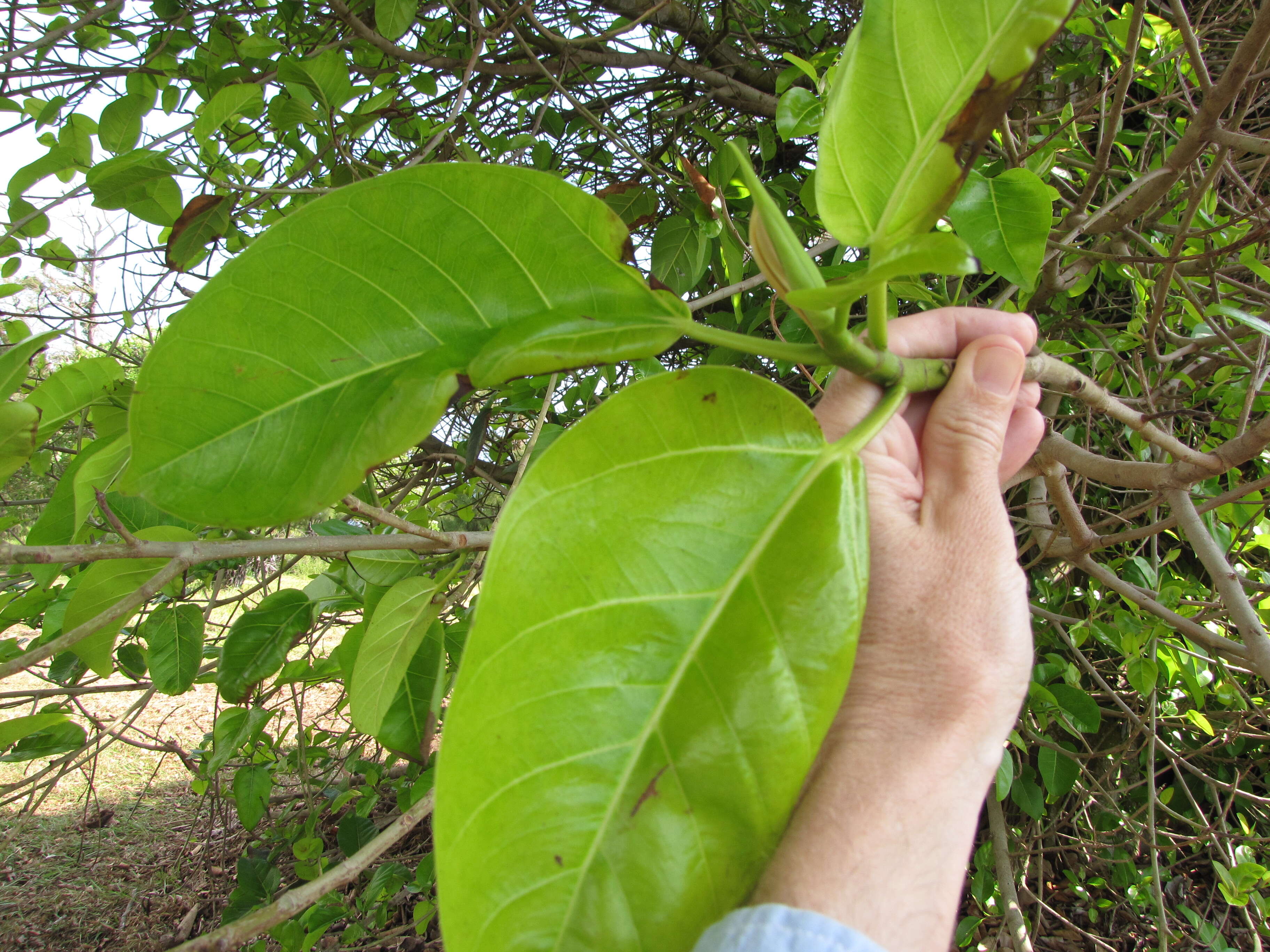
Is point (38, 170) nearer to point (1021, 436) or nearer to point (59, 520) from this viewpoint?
point (59, 520)

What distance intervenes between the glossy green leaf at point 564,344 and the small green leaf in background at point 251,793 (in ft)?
4.73

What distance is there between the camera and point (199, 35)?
72.0 inches

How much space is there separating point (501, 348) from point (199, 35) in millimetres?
2014

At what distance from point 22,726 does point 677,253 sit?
124 centimetres

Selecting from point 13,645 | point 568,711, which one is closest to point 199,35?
point 13,645

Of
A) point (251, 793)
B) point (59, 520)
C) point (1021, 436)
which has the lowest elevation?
point (251, 793)

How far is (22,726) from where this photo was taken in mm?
818

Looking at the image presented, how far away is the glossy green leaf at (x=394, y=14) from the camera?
1.40 m

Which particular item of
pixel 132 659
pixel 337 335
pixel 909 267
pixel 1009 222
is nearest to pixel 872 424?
pixel 909 267

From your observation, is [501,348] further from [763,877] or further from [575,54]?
[575,54]

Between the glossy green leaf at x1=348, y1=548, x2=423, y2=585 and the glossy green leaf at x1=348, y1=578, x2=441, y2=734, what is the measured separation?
5.4 inches

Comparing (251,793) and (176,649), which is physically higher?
(176,649)

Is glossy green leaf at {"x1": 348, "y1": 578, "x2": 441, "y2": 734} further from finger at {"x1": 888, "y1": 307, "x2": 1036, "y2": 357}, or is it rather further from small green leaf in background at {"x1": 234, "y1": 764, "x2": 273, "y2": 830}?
small green leaf in background at {"x1": 234, "y1": 764, "x2": 273, "y2": 830}

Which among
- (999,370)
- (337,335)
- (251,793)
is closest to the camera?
(337,335)
